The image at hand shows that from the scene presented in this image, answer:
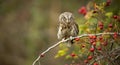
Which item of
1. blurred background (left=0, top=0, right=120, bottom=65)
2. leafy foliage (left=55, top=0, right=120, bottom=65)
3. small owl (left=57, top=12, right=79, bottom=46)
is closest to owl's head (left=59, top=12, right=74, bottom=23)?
small owl (left=57, top=12, right=79, bottom=46)

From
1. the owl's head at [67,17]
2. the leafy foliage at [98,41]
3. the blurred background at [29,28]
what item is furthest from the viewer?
the blurred background at [29,28]

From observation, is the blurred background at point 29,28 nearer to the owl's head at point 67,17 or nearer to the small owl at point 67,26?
the small owl at point 67,26

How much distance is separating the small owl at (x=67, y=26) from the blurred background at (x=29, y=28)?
18.7ft

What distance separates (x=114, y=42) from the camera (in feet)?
32.9

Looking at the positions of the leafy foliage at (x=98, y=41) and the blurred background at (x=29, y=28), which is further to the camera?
the blurred background at (x=29, y=28)

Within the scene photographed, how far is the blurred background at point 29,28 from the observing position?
1862 centimetres

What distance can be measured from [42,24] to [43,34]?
395 millimetres

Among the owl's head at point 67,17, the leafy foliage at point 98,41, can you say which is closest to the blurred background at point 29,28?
the owl's head at point 67,17

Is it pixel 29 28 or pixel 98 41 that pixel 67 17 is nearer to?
pixel 98 41

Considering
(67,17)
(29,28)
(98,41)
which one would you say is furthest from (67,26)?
(29,28)

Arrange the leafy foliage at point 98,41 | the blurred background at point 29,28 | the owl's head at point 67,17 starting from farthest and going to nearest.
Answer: the blurred background at point 29,28 < the owl's head at point 67,17 < the leafy foliage at point 98,41

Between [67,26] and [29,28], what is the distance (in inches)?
329

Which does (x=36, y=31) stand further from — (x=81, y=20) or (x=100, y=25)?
(x=100, y=25)

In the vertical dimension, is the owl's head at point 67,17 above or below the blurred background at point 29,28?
above
